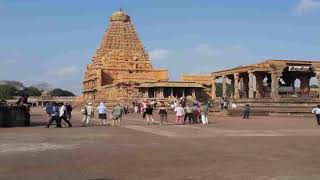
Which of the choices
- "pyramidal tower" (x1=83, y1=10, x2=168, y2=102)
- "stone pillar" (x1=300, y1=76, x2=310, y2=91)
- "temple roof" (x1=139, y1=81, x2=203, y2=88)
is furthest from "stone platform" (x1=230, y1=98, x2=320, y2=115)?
"pyramidal tower" (x1=83, y1=10, x2=168, y2=102)

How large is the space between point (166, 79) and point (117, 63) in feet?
36.8

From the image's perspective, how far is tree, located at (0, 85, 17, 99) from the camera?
142m

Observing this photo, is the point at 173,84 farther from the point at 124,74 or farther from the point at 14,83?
the point at 14,83

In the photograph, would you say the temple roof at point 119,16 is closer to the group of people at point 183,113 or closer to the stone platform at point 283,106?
the stone platform at point 283,106

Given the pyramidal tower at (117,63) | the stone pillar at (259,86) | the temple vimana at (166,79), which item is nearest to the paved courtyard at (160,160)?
the temple vimana at (166,79)

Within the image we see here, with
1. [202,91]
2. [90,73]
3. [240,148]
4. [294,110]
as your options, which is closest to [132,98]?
[202,91]

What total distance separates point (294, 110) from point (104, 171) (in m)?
36.9

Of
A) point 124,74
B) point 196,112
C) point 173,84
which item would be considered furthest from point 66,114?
point 124,74

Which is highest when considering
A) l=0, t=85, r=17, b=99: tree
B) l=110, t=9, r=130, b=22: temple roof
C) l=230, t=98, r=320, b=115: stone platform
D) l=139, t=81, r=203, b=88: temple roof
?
l=110, t=9, r=130, b=22: temple roof

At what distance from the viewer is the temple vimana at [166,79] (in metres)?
54.3

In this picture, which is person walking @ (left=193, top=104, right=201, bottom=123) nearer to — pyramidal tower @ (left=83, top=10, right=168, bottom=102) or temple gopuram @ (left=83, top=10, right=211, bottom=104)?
temple gopuram @ (left=83, top=10, right=211, bottom=104)

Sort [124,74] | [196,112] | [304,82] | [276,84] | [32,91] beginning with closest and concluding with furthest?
[196,112], [276,84], [304,82], [124,74], [32,91]

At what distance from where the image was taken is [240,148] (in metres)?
14.0

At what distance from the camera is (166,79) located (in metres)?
91.8
